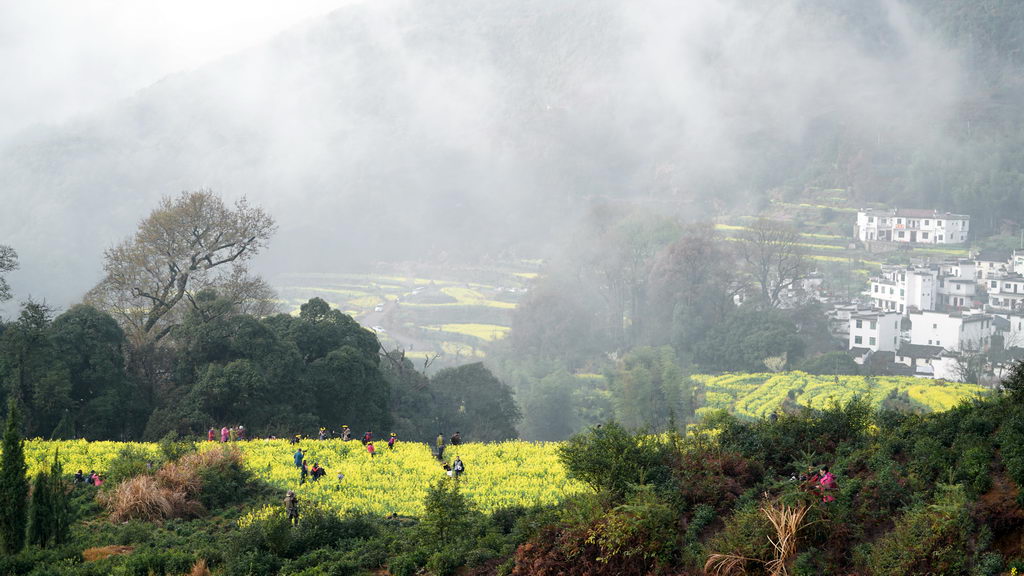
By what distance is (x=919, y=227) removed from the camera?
4038 inches

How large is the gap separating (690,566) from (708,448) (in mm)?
3658

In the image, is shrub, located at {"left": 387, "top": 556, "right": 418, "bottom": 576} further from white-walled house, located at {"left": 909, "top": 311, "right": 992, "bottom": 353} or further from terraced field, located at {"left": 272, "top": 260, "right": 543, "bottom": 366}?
terraced field, located at {"left": 272, "top": 260, "right": 543, "bottom": 366}

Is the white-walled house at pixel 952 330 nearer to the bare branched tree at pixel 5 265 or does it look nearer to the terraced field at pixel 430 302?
the terraced field at pixel 430 302

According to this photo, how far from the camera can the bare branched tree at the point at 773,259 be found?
8514cm

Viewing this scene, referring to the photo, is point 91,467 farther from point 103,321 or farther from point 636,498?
point 636,498

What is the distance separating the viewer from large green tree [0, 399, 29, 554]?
1569 cm

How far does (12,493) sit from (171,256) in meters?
23.9


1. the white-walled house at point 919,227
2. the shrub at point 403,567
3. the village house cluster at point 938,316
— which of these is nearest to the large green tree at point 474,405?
the shrub at point 403,567

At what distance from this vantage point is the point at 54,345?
30438 millimetres

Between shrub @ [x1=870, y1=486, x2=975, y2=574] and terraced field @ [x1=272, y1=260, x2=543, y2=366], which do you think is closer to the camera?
shrub @ [x1=870, y1=486, x2=975, y2=574]

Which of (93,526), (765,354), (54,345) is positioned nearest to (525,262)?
(765,354)

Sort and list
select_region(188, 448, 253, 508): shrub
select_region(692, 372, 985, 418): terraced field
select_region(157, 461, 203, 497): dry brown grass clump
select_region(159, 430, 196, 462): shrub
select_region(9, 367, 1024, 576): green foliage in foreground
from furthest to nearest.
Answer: select_region(692, 372, 985, 418): terraced field, select_region(159, 430, 196, 462): shrub, select_region(188, 448, 253, 508): shrub, select_region(157, 461, 203, 497): dry brown grass clump, select_region(9, 367, 1024, 576): green foliage in foreground

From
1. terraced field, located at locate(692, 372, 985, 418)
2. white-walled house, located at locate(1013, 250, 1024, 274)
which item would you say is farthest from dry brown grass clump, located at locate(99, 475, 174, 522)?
white-walled house, located at locate(1013, 250, 1024, 274)

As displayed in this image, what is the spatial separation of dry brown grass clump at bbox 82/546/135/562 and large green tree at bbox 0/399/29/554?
1.08 metres
